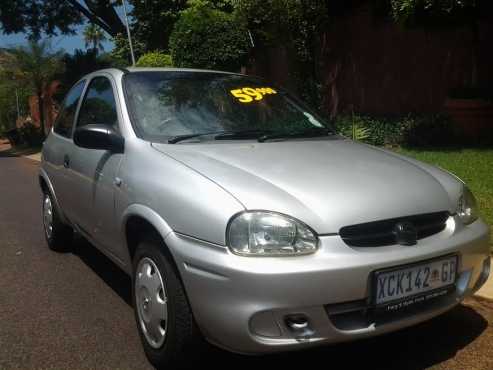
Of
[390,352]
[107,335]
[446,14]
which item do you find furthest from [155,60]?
[390,352]

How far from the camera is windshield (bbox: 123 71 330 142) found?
3371mm

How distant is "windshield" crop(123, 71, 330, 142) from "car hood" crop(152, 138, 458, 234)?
0.85 ft

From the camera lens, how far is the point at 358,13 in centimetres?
1257

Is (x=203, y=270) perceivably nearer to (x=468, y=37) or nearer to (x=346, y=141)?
(x=346, y=141)

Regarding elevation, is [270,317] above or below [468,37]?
below

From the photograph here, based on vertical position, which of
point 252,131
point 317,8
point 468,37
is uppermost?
point 317,8

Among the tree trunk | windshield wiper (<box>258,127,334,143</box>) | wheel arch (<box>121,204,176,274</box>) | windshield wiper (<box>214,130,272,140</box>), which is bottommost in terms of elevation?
the tree trunk

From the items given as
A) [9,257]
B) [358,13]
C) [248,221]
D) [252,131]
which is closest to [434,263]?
[248,221]

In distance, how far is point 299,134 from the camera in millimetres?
3635

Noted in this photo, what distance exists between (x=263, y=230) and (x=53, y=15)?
87.0ft

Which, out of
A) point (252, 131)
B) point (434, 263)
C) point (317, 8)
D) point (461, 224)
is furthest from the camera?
point (317, 8)

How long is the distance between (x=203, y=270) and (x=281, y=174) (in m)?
0.65

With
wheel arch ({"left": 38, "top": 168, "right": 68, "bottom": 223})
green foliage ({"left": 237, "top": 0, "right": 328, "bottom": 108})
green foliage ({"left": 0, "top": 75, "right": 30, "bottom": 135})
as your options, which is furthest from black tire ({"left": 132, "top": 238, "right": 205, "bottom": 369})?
green foliage ({"left": 0, "top": 75, "right": 30, "bottom": 135})

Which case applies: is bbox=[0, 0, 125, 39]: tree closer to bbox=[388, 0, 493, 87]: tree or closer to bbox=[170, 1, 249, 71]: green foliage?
bbox=[170, 1, 249, 71]: green foliage
